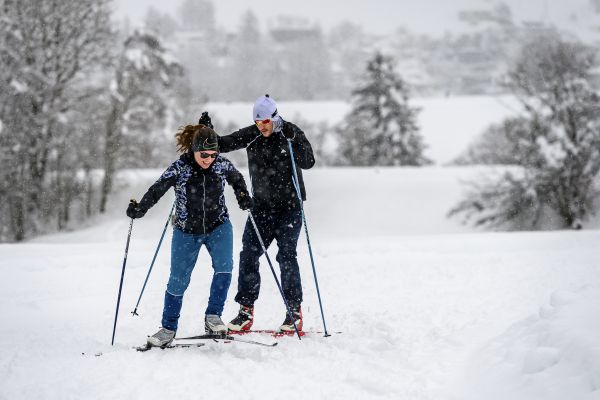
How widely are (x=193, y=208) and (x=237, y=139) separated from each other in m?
0.93

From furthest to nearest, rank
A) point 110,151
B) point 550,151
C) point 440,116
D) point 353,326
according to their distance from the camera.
→ point 440,116, point 110,151, point 550,151, point 353,326

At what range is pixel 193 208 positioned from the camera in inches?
192

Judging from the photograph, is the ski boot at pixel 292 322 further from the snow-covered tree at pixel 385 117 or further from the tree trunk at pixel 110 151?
the snow-covered tree at pixel 385 117

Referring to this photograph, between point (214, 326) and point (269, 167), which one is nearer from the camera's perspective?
point (214, 326)

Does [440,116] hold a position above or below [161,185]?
above

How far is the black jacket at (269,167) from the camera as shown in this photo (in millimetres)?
5438

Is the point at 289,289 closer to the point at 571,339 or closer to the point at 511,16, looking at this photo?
the point at 571,339

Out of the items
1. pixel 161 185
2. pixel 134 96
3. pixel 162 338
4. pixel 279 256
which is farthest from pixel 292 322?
pixel 134 96

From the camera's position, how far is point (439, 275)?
810 centimetres

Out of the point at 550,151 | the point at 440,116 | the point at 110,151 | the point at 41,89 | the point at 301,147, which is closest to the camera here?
the point at 301,147

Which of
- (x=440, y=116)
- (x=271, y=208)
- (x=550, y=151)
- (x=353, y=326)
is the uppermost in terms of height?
(x=440, y=116)

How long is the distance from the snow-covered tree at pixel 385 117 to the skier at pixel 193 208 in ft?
98.2

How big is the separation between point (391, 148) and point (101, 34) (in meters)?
18.4

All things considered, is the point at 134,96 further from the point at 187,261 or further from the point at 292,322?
the point at 292,322
